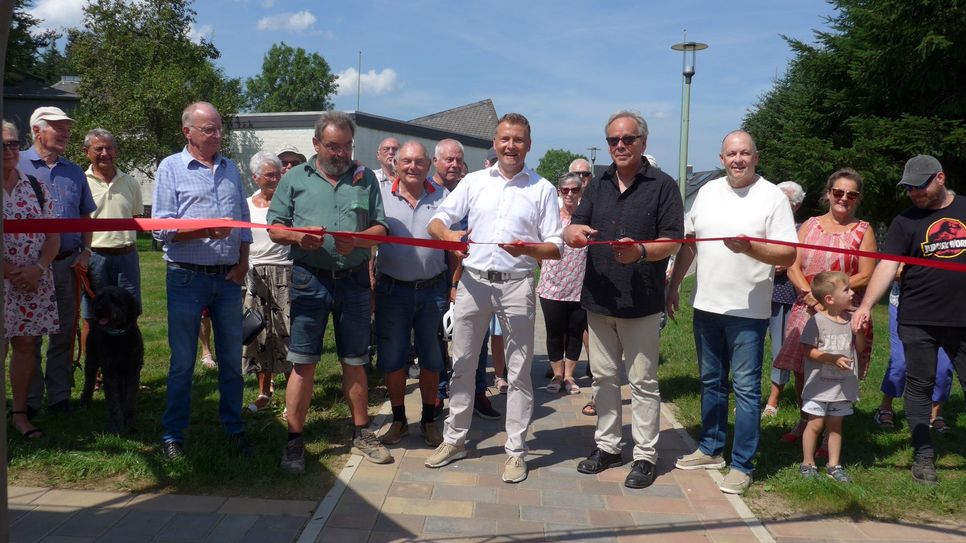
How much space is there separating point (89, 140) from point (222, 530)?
3.77 metres

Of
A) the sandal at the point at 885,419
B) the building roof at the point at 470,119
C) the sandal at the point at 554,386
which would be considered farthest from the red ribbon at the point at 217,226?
the building roof at the point at 470,119

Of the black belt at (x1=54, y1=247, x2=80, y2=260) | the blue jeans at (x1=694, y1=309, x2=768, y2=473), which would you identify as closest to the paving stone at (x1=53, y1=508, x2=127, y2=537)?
the black belt at (x1=54, y1=247, x2=80, y2=260)

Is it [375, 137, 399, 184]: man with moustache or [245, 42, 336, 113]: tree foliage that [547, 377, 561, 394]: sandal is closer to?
[375, 137, 399, 184]: man with moustache

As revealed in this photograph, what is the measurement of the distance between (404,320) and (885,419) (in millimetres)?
3971

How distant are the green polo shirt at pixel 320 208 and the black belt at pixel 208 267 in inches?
17.1

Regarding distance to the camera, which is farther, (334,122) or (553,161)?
(553,161)

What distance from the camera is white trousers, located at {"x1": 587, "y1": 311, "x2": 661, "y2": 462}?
4516 millimetres

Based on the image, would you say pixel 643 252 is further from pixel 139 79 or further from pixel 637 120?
pixel 139 79

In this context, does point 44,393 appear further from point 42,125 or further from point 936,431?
point 936,431

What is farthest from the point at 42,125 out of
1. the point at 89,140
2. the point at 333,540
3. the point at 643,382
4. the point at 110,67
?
the point at 110,67

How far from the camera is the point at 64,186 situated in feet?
17.5

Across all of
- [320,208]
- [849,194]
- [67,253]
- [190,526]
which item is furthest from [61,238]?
[849,194]

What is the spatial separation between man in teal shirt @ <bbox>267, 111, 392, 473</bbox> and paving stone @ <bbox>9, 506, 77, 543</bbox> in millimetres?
1165

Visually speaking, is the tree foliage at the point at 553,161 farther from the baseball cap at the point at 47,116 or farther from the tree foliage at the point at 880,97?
the baseball cap at the point at 47,116
